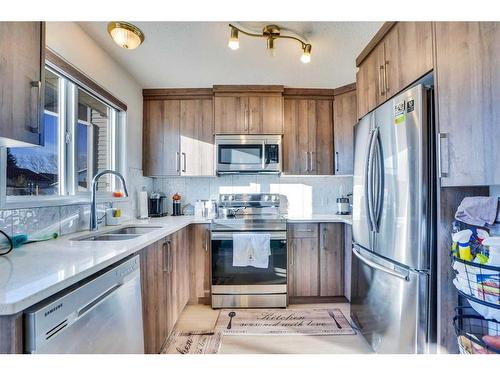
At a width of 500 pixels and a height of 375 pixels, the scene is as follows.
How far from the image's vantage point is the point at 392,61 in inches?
62.1

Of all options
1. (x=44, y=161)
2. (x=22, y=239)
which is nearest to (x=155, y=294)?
(x=22, y=239)

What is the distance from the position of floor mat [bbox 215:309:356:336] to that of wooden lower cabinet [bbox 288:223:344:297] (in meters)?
0.20

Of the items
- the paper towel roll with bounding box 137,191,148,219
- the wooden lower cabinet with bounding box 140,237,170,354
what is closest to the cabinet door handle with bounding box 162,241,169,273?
the wooden lower cabinet with bounding box 140,237,170,354

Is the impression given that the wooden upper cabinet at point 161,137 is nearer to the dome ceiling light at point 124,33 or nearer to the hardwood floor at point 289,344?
the dome ceiling light at point 124,33

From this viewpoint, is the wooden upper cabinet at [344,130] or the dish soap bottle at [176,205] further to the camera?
the dish soap bottle at [176,205]

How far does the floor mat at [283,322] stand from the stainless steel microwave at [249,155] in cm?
144

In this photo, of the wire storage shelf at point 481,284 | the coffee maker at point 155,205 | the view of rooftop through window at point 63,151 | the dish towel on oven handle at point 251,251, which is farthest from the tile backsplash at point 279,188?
the wire storage shelf at point 481,284

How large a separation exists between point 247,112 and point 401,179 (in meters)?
1.86

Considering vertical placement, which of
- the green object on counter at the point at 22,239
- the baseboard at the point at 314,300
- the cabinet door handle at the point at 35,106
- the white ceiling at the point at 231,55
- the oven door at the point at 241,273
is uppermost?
the white ceiling at the point at 231,55

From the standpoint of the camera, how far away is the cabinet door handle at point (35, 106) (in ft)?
3.56

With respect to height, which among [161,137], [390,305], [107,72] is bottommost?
[390,305]

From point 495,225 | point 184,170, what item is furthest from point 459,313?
point 184,170

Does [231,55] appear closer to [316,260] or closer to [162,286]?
[162,286]
